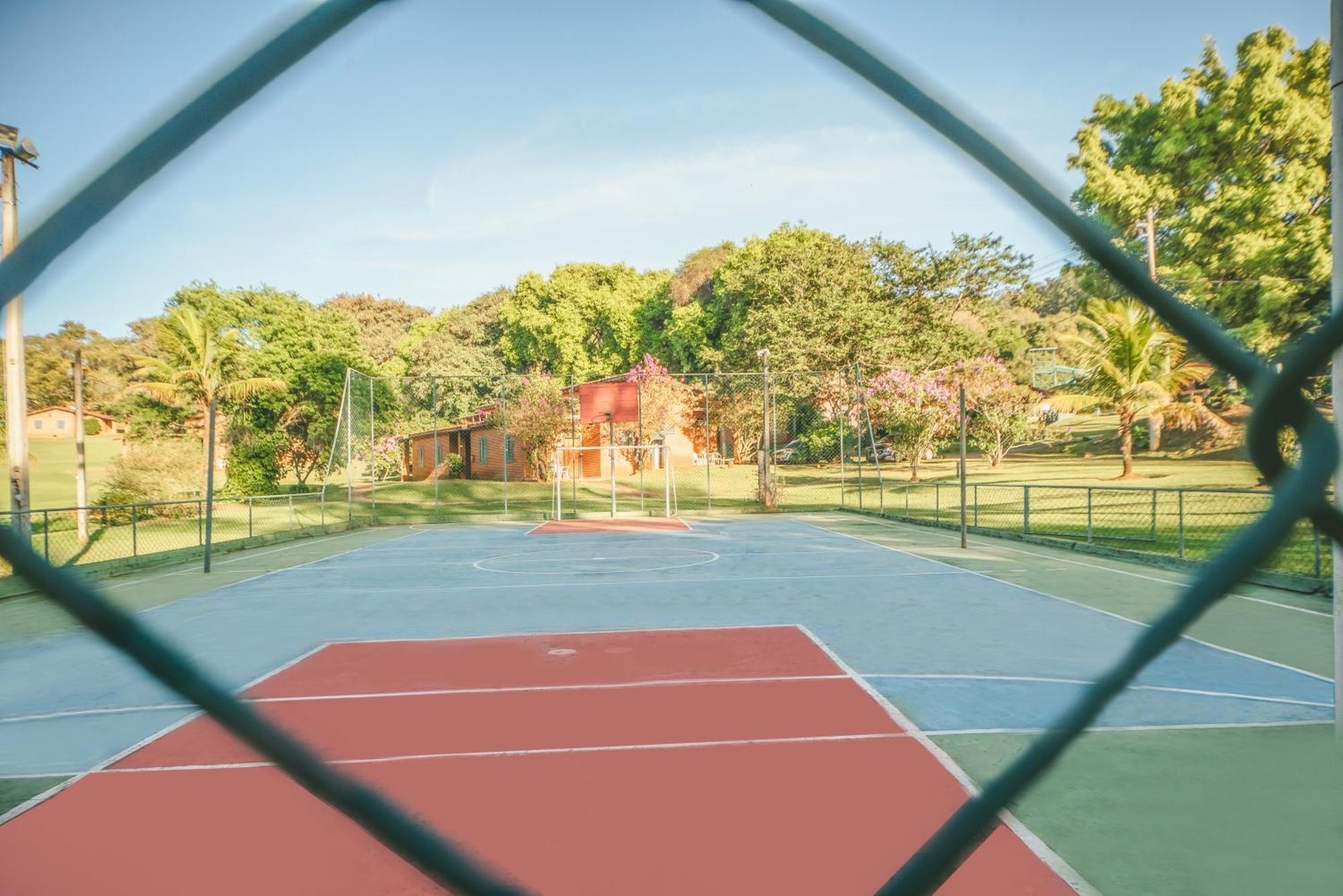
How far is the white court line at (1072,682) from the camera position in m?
5.16

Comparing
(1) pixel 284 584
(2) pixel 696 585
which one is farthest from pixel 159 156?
(1) pixel 284 584

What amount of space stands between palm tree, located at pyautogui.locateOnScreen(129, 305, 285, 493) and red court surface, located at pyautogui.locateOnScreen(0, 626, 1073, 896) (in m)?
21.8

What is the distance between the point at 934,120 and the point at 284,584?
39.8 feet

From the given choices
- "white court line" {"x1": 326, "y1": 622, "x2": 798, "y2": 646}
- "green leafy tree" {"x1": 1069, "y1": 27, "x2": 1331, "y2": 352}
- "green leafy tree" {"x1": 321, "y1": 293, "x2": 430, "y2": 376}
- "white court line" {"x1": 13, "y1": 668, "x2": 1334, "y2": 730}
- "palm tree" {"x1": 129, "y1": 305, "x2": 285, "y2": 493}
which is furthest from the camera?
"green leafy tree" {"x1": 321, "y1": 293, "x2": 430, "y2": 376}

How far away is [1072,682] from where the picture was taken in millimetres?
5672

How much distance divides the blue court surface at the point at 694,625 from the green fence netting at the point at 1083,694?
24mm

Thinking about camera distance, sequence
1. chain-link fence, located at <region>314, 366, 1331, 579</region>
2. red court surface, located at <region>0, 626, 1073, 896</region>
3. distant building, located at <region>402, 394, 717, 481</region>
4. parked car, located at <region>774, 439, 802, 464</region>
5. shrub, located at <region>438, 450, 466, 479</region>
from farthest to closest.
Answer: shrub, located at <region>438, 450, 466, 479</region>, parked car, located at <region>774, 439, 802, 464</region>, distant building, located at <region>402, 394, 717, 481</region>, chain-link fence, located at <region>314, 366, 1331, 579</region>, red court surface, located at <region>0, 626, 1073, 896</region>

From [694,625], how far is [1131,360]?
22.5 feet

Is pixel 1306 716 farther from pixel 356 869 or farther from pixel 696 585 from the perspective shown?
pixel 696 585

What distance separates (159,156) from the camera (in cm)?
42

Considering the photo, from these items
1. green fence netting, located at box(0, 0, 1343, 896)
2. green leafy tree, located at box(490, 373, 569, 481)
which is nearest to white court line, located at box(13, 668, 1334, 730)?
green fence netting, located at box(0, 0, 1343, 896)

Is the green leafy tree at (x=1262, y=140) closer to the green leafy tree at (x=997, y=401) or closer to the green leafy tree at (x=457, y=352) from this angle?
the green leafy tree at (x=997, y=401)

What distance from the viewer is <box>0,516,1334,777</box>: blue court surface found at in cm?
508

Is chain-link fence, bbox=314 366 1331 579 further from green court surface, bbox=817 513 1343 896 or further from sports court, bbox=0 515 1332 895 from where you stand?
green court surface, bbox=817 513 1343 896
